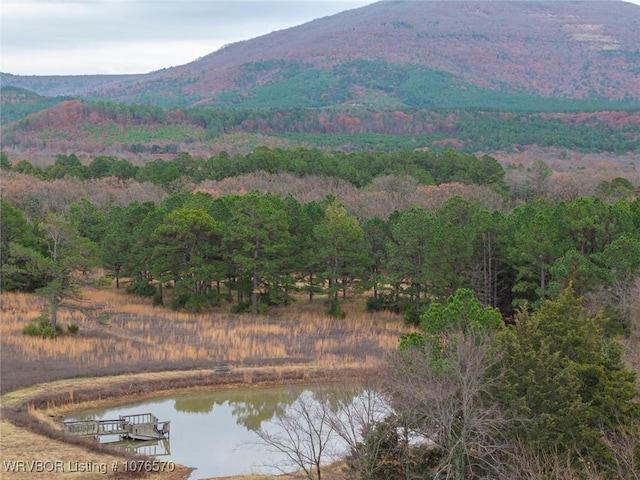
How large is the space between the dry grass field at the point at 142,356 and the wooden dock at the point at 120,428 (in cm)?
62

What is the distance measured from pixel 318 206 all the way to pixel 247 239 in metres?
6.08

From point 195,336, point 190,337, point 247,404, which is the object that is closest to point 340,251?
point 195,336

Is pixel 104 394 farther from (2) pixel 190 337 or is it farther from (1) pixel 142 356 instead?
(2) pixel 190 337

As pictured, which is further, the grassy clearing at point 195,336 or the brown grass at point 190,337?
the grassy clearing at point 195,336

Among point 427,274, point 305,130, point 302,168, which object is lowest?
point 427,274

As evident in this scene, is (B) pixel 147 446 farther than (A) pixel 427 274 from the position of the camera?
No

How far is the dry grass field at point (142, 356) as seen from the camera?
2297cm

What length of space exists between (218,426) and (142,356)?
285 inches

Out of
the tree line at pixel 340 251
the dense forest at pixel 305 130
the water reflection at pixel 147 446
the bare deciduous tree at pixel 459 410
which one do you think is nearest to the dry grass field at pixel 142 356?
the water reflection at pixel 147 446

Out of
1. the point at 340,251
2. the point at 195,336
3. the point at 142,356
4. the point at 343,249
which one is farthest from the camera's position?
the point at 343,249

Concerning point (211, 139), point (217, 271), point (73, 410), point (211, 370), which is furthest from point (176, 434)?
point (211, 139)

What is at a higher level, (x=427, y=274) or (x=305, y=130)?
(x=305, y=130)

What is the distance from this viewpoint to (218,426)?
25.7 meters

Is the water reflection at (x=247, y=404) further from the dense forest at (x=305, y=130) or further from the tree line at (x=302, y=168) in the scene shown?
the dense forest at (x=305, y=130)
